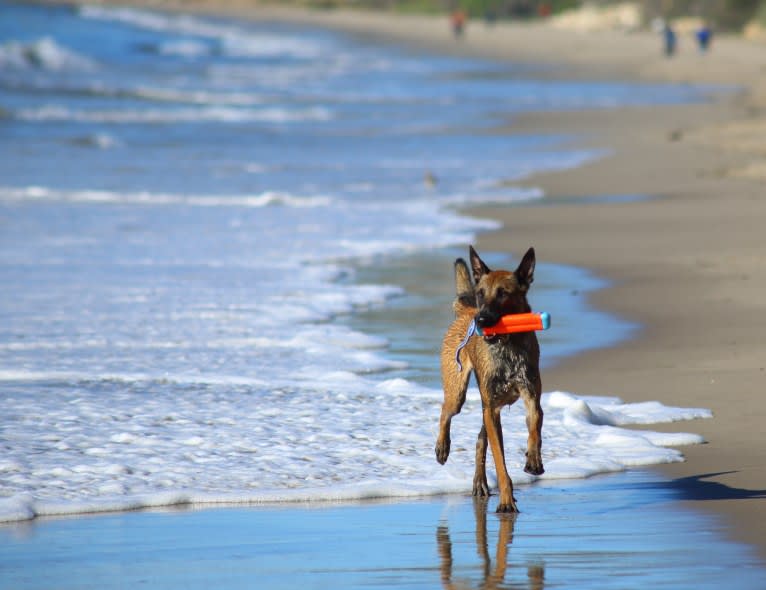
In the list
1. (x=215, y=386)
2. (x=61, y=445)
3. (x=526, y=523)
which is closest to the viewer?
(x=526, y=523)

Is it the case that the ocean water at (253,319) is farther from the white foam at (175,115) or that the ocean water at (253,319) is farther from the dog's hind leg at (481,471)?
the white foam at (175,115)

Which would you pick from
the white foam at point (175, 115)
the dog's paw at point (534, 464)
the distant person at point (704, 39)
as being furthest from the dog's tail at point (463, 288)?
the distant person at point (704, 39)

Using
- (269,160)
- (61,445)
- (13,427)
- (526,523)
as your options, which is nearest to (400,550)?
(526,523)

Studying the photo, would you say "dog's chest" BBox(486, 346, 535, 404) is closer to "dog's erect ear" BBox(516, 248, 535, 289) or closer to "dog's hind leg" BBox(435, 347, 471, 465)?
"dog's erect ear" BBox(516, 248, 535, 289)

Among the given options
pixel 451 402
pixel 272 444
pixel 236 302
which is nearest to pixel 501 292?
pixel 451 402

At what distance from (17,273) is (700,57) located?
54.0 metres

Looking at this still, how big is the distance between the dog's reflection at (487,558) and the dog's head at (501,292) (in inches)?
33.3

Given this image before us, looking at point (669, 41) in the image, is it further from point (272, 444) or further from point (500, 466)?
point (500, 466)

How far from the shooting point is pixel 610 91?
5372 centimetres

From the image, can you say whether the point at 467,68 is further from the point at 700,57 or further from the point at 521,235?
the point at 521,235

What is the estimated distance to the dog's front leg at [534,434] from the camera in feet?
23.1

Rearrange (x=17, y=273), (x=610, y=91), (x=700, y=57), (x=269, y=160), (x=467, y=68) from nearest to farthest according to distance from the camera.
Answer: (x=17, y=273)
(x=269, y=160)
(x=610, y=91)
(x=700, y=57)
(x=467, y=68)

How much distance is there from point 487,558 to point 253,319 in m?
6.94

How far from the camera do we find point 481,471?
7.45 metres
